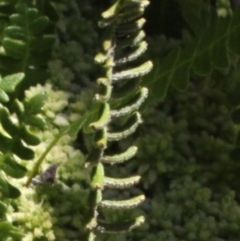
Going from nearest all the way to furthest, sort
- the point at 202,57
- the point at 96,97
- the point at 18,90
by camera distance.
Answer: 1. the point at 96,97
2. the point at 202,57
3. the point at 18,90

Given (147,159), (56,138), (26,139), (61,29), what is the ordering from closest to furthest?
(26,139) → (56,138) → (147,159) → (61,29)

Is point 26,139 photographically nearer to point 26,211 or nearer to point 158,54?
point 26,211

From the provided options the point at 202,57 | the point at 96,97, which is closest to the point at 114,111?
the point at 96,97

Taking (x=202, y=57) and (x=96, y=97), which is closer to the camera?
(x=96, y=97)

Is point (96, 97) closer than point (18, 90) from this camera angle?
Yes

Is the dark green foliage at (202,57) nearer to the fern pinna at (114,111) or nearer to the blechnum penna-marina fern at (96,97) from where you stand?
the blechnum penna-marina fern at (96,97)

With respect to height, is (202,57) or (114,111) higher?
(202,57)

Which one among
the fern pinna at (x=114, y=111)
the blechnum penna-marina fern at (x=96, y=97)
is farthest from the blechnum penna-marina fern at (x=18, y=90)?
the fern pinna at (x=114, y=111)

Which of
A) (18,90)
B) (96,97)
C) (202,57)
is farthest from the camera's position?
(18,90)

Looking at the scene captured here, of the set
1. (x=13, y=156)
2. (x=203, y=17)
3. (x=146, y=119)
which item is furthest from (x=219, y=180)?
(x=13, y=156)

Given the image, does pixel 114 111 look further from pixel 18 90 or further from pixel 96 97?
pixel 18 90

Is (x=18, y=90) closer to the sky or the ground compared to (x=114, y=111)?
closer to the sky
